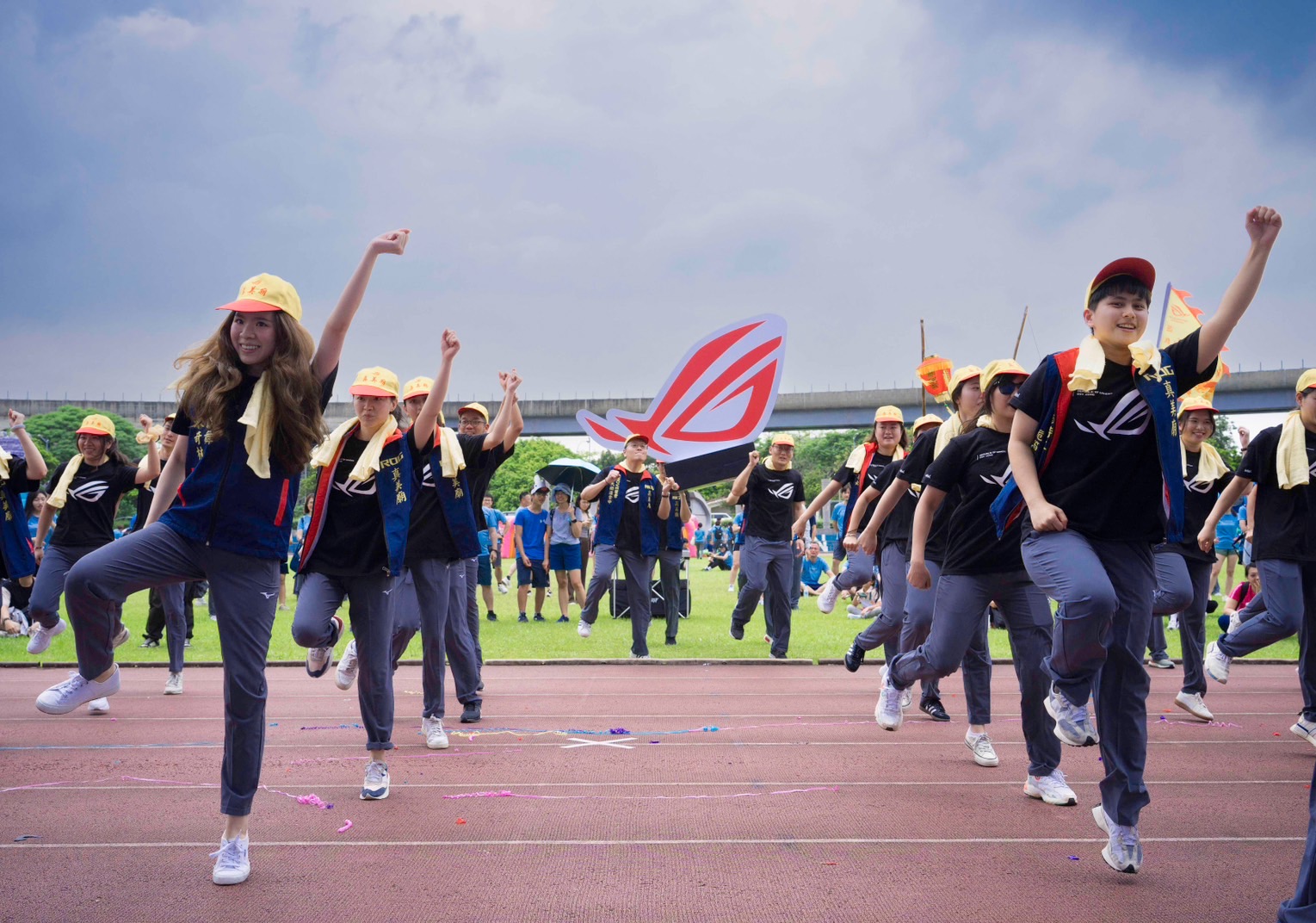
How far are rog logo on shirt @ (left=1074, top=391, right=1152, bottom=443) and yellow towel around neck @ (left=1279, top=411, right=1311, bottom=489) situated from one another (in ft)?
11.5

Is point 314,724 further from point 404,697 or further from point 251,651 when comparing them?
point 251,651

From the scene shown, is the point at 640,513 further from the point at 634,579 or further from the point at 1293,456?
the point at 1293,456

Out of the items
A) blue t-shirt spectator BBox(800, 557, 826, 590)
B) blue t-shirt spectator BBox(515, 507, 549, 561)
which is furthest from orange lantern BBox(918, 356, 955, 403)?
blue t-shirt spectator BBox(800, 557, 826, 590)

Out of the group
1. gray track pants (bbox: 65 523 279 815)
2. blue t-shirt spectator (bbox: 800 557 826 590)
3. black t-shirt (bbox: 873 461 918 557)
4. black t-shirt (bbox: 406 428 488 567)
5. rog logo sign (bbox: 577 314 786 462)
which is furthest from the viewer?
blue t-shirt spectator (bbox: 800 557 826 590)

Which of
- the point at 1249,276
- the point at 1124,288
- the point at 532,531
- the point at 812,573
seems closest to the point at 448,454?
the point at 1124,288

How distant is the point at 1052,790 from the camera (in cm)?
552

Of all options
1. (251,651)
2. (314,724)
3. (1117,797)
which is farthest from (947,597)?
(314,724)

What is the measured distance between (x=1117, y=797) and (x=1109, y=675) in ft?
1.47

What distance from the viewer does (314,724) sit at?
8.06 m

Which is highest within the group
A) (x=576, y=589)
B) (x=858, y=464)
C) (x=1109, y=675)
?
(x=858, y=464)

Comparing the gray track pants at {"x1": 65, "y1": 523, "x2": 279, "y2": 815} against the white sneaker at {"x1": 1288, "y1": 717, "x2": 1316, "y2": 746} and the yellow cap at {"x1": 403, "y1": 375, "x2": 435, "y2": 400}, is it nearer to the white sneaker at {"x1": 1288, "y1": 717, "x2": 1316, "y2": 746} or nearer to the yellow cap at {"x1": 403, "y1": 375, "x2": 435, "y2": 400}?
the yellow cap at {"x1": 403, "y1": 375, "x2": 435, "y2": 400}

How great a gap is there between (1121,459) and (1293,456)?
363 centimetres

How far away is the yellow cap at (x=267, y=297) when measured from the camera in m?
4.38

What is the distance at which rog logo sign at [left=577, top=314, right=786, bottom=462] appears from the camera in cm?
1411
